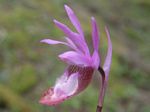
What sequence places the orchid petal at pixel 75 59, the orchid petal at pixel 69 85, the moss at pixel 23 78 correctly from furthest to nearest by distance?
1. the moss at pixel 23 78
2. the orchid petal at pixel 75 59
3. the orchid petal at pixel 69 85

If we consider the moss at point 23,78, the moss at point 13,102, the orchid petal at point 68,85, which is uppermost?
the orchid petal at point 68,85

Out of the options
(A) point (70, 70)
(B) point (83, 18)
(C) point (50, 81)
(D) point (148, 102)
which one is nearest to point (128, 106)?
(D) point (148, 102)

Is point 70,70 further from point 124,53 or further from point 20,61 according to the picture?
point 124,53

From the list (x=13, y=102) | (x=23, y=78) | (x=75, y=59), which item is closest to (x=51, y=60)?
(x=23, y=78)

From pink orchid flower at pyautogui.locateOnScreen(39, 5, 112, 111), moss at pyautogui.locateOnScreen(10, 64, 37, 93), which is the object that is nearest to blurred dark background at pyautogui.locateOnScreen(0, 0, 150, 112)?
moss at pyautogui.locateOnScreen(10, 64, 37, 93)

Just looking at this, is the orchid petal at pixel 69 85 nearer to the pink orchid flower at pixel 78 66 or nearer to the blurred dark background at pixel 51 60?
the pink orchid flower at pixel 78 66

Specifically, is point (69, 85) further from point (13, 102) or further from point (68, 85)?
point (13, 102)

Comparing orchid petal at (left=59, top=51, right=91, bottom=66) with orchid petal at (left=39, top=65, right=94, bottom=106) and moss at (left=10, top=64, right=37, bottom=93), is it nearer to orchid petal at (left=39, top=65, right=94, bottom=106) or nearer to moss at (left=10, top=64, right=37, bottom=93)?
orchid petal at (left=39, top=65, right=94, bottom=106)

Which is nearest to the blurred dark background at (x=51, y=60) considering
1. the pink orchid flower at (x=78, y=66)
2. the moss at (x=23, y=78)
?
the moss at (x=23, y=78)

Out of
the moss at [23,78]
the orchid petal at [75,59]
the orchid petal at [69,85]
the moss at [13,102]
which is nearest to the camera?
the orchid petal at [69,85]
